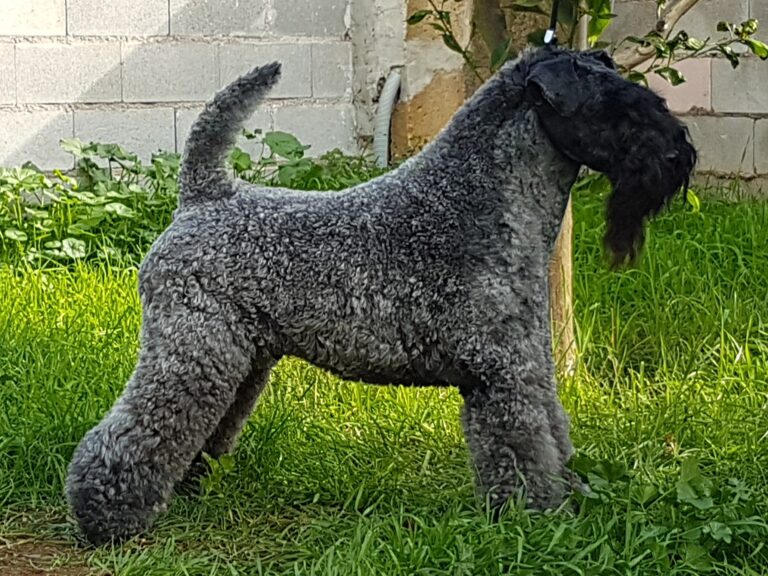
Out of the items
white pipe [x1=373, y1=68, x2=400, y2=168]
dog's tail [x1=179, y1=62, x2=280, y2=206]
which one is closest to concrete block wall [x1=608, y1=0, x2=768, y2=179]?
white pipe [x1=373, y1=68, x2=400, y2=168]

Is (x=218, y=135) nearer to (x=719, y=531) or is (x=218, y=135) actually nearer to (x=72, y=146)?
(x=719, y=531)

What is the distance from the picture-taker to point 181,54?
668cm

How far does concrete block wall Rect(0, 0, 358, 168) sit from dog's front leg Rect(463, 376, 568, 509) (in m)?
3.92

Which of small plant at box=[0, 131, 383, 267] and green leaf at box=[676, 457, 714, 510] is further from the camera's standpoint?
small plant at box=[0, 131, 383, 267]

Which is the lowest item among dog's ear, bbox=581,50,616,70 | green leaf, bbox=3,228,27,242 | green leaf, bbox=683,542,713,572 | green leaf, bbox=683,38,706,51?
green leaf, bbox=3,228,27,242

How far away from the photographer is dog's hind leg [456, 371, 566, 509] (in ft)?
10.0

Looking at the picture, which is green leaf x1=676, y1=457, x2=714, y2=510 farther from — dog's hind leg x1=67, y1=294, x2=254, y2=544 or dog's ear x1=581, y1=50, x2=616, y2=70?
dog's hind leg x1=67, y1=294, x2=254, y2=544

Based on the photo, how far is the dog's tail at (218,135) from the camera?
317 centimetres

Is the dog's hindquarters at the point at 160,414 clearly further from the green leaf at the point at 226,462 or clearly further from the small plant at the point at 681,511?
the small plant at the point at 681,511

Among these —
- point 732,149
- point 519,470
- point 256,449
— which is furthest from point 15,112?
point 519,470

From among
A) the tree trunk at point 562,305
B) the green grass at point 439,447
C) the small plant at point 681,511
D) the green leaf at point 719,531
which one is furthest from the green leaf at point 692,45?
the green leaf at point 719,531

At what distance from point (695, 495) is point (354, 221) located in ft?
3.52

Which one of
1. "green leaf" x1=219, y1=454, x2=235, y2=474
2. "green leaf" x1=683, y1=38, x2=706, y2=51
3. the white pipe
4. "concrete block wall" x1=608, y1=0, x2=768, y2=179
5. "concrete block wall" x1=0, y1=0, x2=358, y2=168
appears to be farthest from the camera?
the white pipe

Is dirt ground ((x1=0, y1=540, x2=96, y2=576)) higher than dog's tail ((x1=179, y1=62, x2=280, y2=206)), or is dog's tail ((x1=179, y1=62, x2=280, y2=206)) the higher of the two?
dog's tail ((x1=179, y1=62, x2=280, y2=206))
